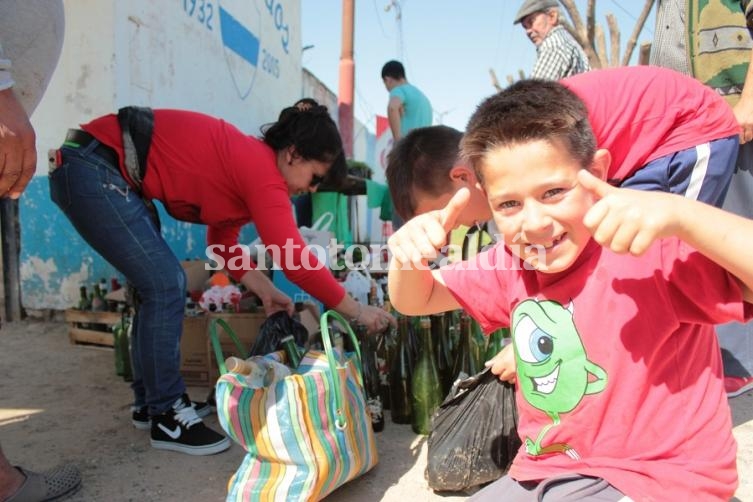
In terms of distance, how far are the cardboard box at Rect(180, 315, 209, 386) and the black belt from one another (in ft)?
4.19

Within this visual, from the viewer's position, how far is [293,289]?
428cm

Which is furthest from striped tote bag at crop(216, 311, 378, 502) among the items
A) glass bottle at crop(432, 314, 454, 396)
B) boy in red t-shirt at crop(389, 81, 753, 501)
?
glass bottle at crop(432, 314, 454, 396)

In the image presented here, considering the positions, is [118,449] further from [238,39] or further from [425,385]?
[238,39]

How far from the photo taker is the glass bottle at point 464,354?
293cm

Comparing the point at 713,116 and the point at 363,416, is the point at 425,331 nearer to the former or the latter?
the point at 363,416

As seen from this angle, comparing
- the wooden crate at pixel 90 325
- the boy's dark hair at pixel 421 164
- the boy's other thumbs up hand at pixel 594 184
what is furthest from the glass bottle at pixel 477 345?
the wooden crate at pixel 90 325

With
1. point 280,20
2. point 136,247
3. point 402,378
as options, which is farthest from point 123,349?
point 280,20

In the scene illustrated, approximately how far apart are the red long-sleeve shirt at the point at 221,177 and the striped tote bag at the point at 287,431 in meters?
0.58

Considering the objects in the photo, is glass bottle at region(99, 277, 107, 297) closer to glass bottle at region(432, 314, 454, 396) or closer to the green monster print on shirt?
glass bottle at region(432, 314, 454, 396)

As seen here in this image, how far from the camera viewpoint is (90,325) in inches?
177

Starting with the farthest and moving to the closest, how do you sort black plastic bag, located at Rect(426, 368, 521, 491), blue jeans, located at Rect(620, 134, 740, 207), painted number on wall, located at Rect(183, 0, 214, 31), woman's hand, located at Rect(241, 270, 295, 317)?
painted number on wall, located at Rect(183, 0, 214, 31) < woman's hand, located at Rect(241, 270, 295, 317) < black plastic bag, located at Rect(426, 368, 521, 491) < blue jeans, located at Rect(620, 134, 740, 207)

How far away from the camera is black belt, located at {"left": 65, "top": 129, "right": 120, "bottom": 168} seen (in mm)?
2459

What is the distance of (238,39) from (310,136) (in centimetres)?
486

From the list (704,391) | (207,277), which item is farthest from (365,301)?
(704,391)
